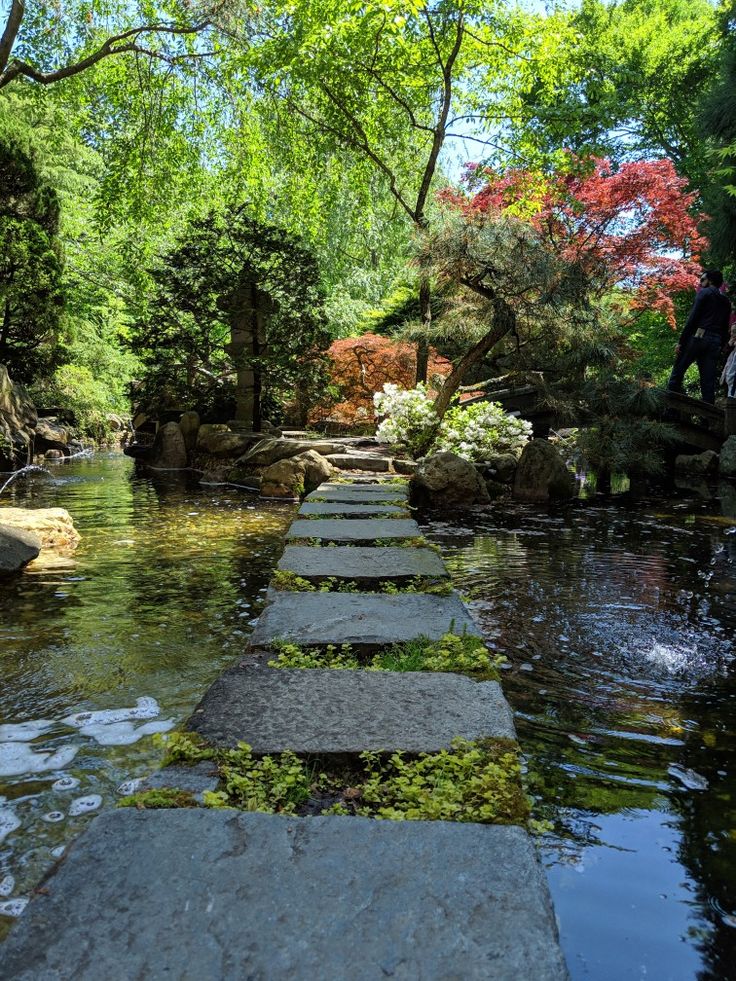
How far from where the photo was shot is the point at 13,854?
1.69m

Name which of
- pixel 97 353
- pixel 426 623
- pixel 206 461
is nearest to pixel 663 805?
pixel 426 623

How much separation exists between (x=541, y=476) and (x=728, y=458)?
14.2 ft

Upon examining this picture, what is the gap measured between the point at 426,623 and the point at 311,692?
680 millimetres

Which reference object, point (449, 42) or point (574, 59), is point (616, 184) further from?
point (449, 42)

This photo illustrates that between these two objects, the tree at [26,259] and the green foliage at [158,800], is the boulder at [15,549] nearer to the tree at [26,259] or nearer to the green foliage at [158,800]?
the green foliage at [158,800]

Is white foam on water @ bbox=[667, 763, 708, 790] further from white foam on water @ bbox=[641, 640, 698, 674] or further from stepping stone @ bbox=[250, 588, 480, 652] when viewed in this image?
white foam on water @ bbox=[641, 640, 698, 674]

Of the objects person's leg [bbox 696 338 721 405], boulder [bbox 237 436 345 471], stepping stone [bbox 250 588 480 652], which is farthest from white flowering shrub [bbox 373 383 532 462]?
stepping stone [bbox 250 588 480 652]

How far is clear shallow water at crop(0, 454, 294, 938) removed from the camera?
1946 mm

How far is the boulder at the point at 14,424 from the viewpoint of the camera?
1162 cm

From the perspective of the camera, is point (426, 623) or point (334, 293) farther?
point (334, 293)

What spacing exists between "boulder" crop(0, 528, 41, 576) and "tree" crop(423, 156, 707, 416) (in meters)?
5.41

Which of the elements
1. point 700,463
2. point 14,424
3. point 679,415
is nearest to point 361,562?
point 679,415

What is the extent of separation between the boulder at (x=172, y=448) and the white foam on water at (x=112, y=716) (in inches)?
380

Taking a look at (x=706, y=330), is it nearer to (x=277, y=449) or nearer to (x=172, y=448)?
(x=277, y=449)
